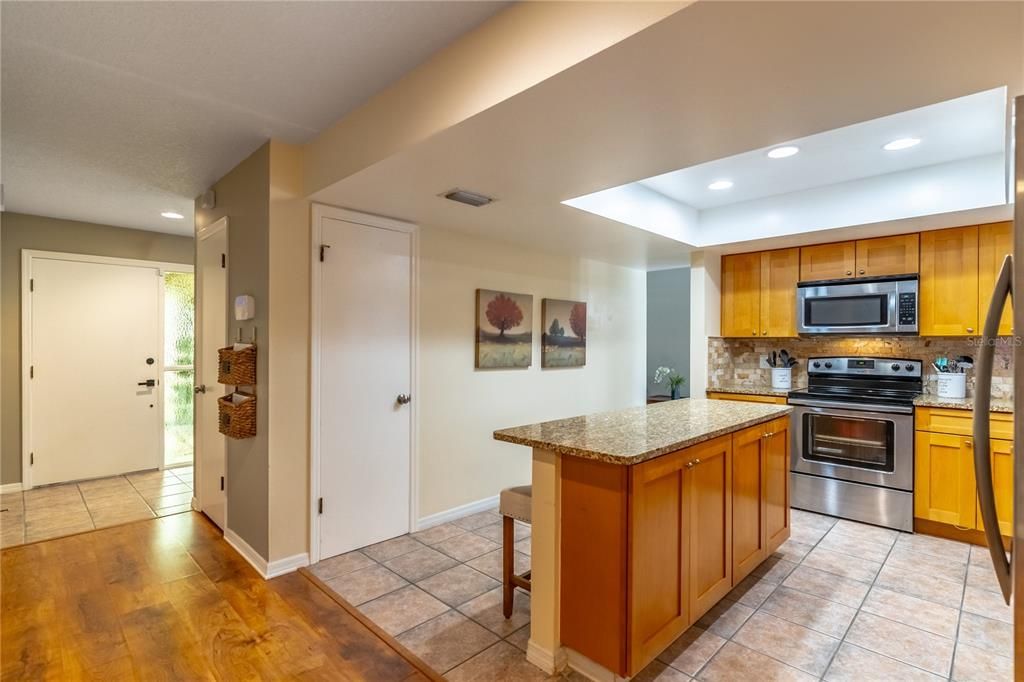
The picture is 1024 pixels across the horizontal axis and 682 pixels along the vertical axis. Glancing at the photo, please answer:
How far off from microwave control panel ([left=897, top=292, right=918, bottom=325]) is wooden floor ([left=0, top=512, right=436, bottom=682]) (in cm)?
A: 378

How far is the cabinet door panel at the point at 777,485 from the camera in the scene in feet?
9.07

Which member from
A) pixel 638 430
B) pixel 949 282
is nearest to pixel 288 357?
pixel 638 430

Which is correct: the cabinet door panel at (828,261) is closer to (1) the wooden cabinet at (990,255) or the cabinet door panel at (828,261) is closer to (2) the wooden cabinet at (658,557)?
(1) the wooden cabinet at (990,255)

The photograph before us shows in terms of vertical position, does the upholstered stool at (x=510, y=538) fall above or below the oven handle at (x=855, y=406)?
below

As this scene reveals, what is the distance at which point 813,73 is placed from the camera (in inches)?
57.7

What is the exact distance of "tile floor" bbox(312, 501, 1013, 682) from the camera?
1.99 metres

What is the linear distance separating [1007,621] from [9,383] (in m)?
6.74

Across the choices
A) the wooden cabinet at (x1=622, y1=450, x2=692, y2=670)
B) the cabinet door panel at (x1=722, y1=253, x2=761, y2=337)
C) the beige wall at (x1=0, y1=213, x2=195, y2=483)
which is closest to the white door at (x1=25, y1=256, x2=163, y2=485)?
the beige wall at (x1=0, y1=213, x2=195, y2=483)

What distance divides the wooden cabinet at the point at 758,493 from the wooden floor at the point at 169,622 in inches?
62.8

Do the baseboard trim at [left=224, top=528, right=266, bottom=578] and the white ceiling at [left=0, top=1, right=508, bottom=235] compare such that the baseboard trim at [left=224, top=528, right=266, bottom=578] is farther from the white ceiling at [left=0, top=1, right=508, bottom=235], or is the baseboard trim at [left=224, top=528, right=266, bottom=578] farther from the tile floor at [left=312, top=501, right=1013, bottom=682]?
the white ceiling at [left=0, top=1, right=508, bottom=235]

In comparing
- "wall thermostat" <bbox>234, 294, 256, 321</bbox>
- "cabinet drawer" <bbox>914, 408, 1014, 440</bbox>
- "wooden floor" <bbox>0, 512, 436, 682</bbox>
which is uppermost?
"wall thermostat" <bbox>234, 294, 256, 321</bbox>

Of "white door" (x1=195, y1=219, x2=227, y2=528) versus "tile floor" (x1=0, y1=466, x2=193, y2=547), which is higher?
"white door" (x1=195, y1=219, x2=227, y2=528)

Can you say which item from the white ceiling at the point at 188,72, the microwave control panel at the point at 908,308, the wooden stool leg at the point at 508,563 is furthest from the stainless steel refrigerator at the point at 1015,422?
the microwave control panel at the point at 908,308

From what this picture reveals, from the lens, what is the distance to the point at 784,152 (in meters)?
2.88
